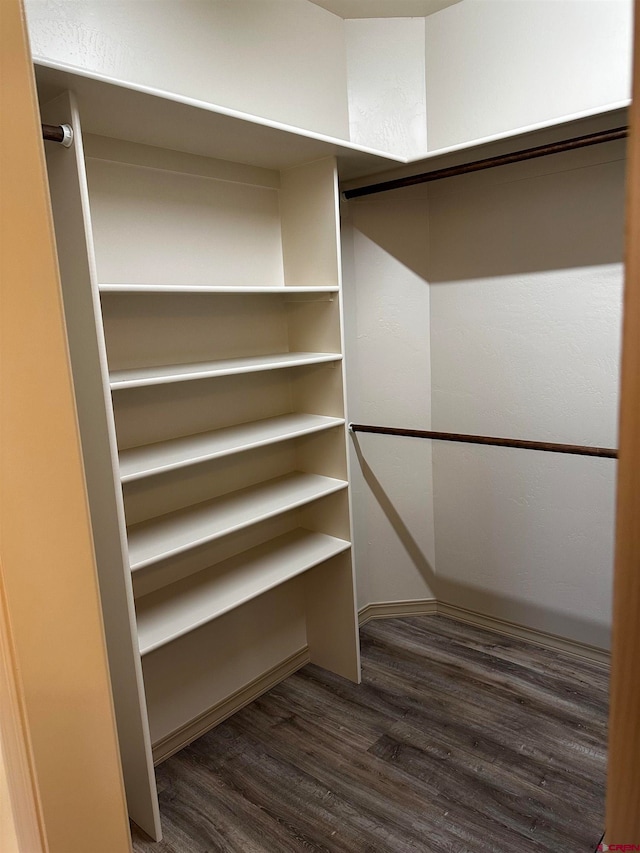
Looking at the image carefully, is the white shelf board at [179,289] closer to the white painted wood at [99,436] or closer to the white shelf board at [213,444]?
the white painted wood at [99,436]

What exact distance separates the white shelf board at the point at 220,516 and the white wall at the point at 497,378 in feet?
1.72

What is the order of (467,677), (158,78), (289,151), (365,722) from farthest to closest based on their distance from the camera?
(467,677) → (365,722) → (289,151) → (158,78)

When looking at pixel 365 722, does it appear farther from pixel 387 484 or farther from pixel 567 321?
pixel 567 321

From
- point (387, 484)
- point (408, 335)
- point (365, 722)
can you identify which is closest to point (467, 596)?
point (387, 484)

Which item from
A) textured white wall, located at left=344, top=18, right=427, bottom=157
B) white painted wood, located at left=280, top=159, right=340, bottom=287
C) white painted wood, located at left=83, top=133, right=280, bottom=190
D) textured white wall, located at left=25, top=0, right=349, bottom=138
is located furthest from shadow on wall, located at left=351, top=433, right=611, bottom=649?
textured white wall, located at left=25, top=0, right=349, bottom=138

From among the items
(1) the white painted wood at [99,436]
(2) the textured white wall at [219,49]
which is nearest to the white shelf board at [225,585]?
(1) the white painted wood at [99,436]

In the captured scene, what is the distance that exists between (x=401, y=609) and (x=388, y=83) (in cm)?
224

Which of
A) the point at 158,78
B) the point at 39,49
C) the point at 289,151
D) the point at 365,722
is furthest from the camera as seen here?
the point at 365,722

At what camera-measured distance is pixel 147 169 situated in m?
1.82

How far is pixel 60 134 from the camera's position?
1.40m

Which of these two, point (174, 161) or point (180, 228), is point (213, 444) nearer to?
point (180, 228)

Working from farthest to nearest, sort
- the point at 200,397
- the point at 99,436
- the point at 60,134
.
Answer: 1. the point at 200,397
2. the point at 99,436
3. the point at 60,134

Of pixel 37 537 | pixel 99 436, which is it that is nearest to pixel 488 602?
pixel 99 436

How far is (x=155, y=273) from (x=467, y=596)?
1.89m
